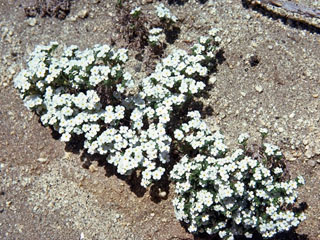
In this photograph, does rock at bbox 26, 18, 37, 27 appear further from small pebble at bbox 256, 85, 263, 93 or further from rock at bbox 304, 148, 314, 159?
rock at bbox 304, 148, 314, 159

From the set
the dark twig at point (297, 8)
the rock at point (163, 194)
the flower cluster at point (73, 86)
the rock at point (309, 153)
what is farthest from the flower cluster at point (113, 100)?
the rock at point (309, 153)

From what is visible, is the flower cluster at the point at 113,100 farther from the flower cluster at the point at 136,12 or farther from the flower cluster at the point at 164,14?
the flower cluster at the point at 136,12

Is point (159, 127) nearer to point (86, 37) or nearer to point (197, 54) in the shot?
point (197, 54)

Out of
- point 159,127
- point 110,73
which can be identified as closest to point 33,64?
point 110,73

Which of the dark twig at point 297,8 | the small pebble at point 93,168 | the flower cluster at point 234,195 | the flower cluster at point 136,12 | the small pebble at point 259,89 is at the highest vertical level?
the dark twig at point 297,8

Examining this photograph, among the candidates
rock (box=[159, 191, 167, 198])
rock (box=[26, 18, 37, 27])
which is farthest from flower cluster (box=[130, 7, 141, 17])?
rock (box=[159, 191, 167, 198])

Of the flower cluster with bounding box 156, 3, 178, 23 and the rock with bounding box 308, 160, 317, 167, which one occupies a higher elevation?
the flower cluster with bounding box 156, 3, 178, 23
